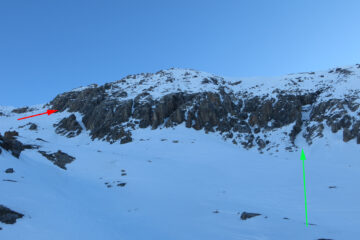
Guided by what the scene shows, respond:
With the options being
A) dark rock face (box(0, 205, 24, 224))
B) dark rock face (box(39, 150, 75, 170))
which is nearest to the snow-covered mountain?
dark rock face (box(0, 205, 24, 224))

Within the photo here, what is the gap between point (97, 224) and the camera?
10117 millimetres

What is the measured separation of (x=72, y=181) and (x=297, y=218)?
15.1 metres

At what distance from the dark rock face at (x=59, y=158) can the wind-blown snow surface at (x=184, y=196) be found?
0.74 m

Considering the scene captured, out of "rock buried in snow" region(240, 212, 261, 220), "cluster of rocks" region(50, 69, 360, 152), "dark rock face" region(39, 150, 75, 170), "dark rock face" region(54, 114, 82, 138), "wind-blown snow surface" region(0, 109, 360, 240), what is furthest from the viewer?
"dark rock face" region(54, 114, 82, 138)

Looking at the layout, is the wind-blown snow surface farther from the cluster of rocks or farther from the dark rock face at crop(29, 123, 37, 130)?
the dark rock face at crop(29, 123, 37, 130)

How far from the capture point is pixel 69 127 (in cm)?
4747

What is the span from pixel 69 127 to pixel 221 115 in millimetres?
32213

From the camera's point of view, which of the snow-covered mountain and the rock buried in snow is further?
the rock buried in snow

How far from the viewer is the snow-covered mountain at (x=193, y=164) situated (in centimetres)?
999

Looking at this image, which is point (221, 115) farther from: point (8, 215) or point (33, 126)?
Answer: point (33, 126)

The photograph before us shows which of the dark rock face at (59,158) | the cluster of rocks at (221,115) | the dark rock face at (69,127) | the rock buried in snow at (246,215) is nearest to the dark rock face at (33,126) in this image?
the dark rock face at (69,127)

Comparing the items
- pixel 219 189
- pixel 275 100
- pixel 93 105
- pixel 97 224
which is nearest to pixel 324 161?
pixel 219 189

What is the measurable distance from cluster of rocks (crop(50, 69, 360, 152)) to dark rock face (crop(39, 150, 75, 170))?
1510cm

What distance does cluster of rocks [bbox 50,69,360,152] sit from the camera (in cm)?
3456
